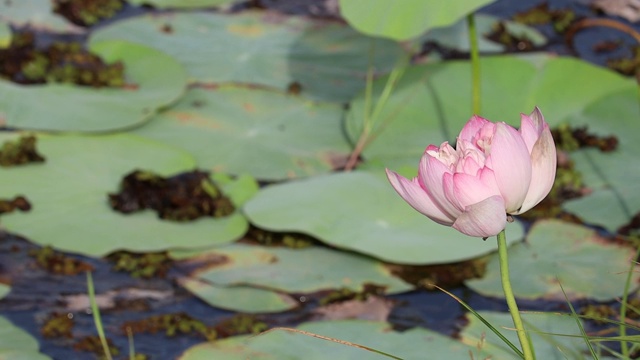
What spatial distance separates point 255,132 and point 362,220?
86cm

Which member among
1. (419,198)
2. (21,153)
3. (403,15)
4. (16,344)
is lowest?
(16,344)

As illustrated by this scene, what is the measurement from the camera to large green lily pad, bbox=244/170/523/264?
10.2 feet

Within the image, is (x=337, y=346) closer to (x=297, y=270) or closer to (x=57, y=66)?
(x=297, y=270)

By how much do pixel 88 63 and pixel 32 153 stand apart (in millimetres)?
835

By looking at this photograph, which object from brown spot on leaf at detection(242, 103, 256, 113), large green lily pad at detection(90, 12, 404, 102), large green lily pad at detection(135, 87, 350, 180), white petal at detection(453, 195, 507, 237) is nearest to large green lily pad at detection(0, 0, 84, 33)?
large green lily pad at detection(90, 12, 404, 102)

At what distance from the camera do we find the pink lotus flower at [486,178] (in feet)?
4.79

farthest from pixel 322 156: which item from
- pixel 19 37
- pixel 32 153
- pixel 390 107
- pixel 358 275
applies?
pixel 19 37

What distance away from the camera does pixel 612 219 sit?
339 cm

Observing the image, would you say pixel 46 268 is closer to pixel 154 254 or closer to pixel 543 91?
pixel 154 254

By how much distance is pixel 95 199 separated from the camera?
3424mm

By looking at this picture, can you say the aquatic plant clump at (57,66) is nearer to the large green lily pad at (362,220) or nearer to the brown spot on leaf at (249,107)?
the brown spot on leaf at (249,107)

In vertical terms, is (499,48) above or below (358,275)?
above

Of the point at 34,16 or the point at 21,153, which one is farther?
the point at 34,16

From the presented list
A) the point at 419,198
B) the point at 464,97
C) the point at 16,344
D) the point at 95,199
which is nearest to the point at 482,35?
the point at 464,97
